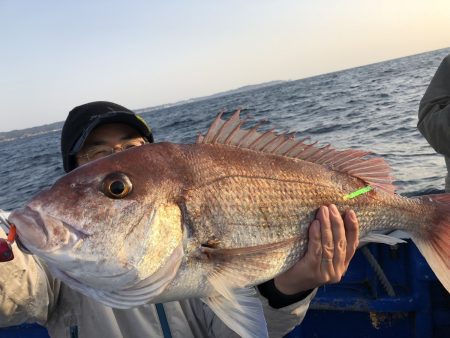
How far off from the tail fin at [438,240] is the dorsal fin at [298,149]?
33 cm

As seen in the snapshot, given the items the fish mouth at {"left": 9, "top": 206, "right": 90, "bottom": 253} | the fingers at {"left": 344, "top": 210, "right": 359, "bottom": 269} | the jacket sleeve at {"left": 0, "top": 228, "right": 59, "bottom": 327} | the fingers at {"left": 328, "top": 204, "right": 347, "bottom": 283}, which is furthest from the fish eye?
the fingers at {"left": 344, "top": 210, "right": 359, "bottom": 269}

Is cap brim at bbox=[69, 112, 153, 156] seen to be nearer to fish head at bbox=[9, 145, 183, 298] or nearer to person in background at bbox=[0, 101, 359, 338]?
person in background at bbox=[0, 101, 359, 338]

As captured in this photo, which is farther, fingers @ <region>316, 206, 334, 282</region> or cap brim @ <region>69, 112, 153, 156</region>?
cap brim @ <region>69, 112, 153, 156</region>

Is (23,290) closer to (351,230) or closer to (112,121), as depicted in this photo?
(112,121)

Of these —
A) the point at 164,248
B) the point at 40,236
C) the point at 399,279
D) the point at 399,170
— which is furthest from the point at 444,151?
the point at 399,170

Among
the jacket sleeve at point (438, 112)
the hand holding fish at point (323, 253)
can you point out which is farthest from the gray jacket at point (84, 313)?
the jacket sleeve at point (438, 112)

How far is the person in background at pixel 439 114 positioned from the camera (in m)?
3.95

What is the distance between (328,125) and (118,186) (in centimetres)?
1649

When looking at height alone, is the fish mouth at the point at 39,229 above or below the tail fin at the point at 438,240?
above

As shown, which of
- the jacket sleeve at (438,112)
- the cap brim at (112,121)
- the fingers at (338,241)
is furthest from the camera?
the jacket sleeve at (438,112)

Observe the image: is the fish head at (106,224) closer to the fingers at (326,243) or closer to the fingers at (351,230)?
the fingers at (326,243)

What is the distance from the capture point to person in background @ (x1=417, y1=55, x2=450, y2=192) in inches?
155

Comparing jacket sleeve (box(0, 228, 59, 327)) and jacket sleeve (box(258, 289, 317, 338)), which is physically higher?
jacket sleeve (box(0, 228, 59, 327))

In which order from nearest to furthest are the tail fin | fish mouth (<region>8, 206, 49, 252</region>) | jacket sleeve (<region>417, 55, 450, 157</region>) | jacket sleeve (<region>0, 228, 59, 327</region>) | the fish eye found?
1. fish mouth (<region>8, 206, 49, 252</region>)
2. the fish eye
3. jacket sleeve (<region>0, 228, 59, 327</region>)
4. the tail fin
5. jacket sleeve (<region>417, 55, 450, 157</region>)
